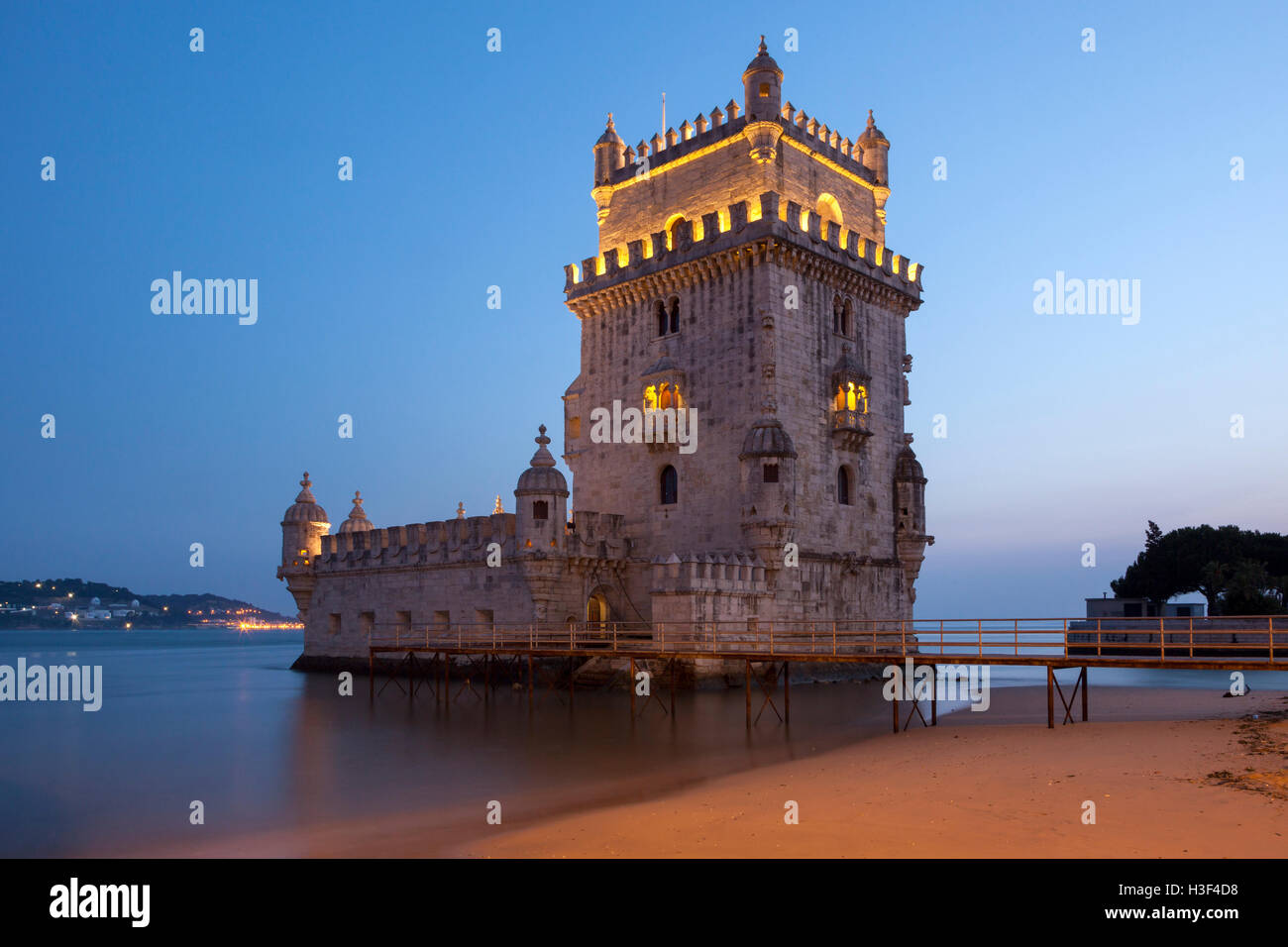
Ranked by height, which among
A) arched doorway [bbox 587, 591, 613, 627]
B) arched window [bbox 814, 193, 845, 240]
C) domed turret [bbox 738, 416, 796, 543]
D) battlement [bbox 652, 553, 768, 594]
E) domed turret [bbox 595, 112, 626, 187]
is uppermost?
domed turret [bbox 595, 112, 626, 187]

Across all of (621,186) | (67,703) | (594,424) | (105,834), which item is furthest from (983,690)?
(67,703)

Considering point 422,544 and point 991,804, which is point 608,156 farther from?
point 991,804

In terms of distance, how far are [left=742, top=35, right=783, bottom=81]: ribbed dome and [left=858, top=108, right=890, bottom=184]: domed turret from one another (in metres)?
7.35

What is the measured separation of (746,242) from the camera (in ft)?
114

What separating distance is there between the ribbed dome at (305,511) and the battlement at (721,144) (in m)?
21.8

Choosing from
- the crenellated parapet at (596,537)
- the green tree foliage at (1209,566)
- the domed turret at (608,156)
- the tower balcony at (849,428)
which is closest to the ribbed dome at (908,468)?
the tower balcony at (849,428)

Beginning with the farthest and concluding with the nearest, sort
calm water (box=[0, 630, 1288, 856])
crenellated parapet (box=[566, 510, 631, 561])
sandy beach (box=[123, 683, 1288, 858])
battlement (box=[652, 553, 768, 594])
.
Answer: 1. crenellated parapet (box=[566, 510, 631, 561])
2. battlement (box=[652, 553, 768, 594])
3. calm water (box=[0, 630, 1288, 856])
4. sandy beach (box=[123, 683, 1288, 858])

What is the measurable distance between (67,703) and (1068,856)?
132 ft

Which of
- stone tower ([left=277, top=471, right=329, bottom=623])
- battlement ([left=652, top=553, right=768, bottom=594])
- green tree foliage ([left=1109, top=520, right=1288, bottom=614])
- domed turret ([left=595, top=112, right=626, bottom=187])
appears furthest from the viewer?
green tree foliage ([left=1109, top=520, right=1288, bottom=614])

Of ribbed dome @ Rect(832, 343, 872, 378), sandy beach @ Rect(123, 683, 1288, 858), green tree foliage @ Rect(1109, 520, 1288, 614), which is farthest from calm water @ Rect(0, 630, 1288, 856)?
green tree foliage @ Rect(1109, 520, 1288, 614)

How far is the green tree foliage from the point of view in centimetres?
5512

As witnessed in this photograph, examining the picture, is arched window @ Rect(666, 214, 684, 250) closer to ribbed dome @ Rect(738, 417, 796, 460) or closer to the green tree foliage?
ribbed dome @ Rect(738, 417, 796, 460)
